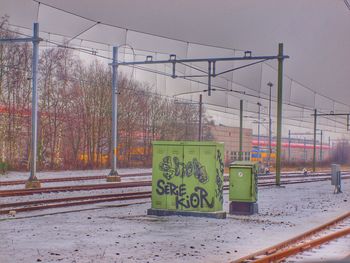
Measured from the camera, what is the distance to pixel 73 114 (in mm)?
51469

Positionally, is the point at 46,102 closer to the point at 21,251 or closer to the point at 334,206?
the point at 334,206

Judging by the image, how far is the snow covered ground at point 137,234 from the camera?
938cm

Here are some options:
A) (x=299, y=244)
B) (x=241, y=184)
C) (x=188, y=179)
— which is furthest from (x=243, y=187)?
(x=299, y=244)

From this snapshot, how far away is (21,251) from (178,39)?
→ 51037 mm

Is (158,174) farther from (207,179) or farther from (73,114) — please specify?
(73,114)

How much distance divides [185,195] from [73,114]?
37701 mm

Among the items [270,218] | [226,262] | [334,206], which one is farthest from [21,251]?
[334,206]

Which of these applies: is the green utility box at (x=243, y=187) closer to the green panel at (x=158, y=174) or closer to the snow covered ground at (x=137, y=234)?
the snow covered ground at (x=137, y=234)

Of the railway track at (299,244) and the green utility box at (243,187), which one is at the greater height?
the green utility box at (243,187)

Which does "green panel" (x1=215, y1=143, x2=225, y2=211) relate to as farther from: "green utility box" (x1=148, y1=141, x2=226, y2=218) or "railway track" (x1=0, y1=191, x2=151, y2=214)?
"railway track" (x1=0, y1=191, x2=151, y2=214)

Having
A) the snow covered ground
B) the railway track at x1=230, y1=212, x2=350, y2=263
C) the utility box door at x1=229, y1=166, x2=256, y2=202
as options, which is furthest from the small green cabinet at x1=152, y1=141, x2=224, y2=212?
the railway track at x1=230, y1=212, x2=350, y2=263

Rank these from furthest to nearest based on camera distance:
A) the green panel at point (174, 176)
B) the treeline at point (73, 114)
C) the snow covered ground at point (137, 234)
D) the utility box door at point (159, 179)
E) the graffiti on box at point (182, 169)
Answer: the treeline at point (73, 114)
the utility box door at point (159, 179)
the green panel at point (174, 176)
the graffiti on box at point (182, 169)
the snow covered ground at point (137, 234)

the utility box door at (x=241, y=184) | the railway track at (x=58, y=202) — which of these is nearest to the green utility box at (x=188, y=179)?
the utility box door at (x=241, y=184)

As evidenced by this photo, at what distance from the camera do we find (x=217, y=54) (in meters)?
59.7
